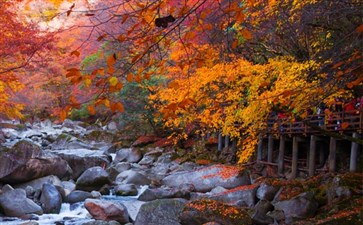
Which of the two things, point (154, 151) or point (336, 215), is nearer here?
point (336, 215)

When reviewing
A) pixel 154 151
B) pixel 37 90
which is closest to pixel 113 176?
pixel 154 151

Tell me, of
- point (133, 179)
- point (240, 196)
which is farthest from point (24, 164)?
point (240, 196)

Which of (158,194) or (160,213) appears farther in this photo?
(158,194)

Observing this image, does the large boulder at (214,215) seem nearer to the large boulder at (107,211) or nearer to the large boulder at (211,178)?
the large boulder at (107,211)

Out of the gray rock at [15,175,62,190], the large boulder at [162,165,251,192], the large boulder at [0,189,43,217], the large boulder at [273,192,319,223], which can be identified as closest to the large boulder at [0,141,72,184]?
the gray rock at [15,175,62,190]

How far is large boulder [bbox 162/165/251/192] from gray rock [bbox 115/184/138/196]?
142 cm

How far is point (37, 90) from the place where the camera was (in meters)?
32.0

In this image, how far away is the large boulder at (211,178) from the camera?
13719 millimetres

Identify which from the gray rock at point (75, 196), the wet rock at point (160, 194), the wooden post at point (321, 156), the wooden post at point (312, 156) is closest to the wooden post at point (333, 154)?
the wooden post at point (312, 156)

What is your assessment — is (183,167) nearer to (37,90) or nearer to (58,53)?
(58,53)

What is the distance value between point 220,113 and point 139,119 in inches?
436

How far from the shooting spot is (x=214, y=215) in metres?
8.36

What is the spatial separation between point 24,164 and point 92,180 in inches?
86.1

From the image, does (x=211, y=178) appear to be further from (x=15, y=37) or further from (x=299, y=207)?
(x=15, y=37)
